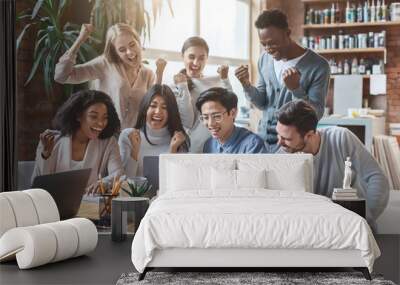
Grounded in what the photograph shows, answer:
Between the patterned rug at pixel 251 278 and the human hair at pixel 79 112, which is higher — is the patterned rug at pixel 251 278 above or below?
below

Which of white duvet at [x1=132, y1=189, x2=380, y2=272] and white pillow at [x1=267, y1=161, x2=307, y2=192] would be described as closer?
white duvet at [x1=132, y1=189, x2=380, y2=272]

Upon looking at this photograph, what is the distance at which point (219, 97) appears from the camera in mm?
7852

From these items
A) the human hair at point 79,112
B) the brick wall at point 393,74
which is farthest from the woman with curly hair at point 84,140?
the brick wall at point 393,74

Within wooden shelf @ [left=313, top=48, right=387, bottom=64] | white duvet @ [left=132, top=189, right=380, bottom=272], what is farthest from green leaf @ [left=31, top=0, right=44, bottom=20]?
white duvet @ [left=132, top=189, right=380, bottom=272]

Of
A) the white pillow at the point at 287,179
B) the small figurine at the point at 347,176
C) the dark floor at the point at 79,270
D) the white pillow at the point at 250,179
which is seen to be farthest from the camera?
the small figurine at the point at 347,176

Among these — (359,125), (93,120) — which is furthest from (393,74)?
(93,120)

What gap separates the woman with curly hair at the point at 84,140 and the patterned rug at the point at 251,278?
8.14 feet

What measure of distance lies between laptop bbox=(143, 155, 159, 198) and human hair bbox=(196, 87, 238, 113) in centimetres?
80

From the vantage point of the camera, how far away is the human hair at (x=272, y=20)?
7703 mm

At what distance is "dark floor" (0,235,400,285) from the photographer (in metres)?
5.57

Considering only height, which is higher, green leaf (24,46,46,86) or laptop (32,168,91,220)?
green leaf (24,46,46,86)

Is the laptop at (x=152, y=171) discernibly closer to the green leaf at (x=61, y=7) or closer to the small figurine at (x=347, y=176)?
the green leaf at (x=61, y=7)

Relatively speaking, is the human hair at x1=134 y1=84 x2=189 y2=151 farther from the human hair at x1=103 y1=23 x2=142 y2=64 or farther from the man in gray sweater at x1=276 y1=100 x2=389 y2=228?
the man in gray sweater at x1=276 y1=100 x2=389 y2=228

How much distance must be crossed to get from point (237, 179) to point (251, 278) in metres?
1.64
